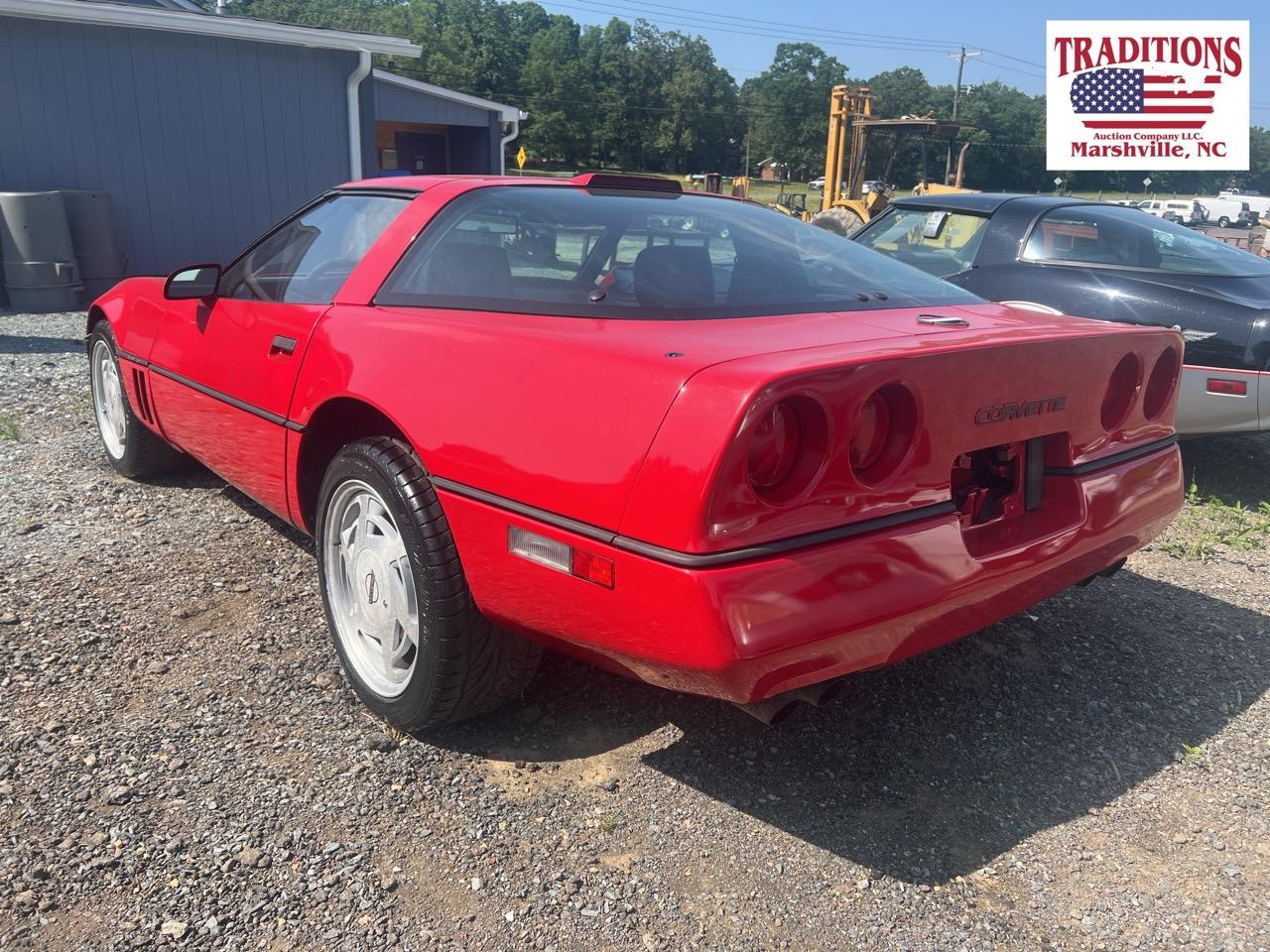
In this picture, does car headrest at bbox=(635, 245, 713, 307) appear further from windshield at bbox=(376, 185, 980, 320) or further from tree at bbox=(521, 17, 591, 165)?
tree at bbox=(521, 17, 591, 165)

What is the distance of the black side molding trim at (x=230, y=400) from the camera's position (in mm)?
2805

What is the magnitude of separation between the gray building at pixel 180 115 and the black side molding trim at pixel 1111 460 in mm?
11771

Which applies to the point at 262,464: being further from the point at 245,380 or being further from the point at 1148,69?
the point at 1148,69

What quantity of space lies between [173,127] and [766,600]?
12.4 metres

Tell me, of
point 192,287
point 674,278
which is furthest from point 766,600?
point 192,287

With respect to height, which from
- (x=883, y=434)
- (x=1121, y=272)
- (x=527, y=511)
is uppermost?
(x=1121, y=272)

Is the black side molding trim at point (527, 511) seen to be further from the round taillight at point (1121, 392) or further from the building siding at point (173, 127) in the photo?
the building siding at point (173, 127)

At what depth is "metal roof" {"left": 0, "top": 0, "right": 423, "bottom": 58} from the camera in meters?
10.5

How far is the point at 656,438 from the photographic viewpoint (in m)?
1.79

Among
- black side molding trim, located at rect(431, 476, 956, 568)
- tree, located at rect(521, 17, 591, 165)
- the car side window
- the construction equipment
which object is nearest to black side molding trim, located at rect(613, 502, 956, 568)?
black side molding trim, located at rect(431, 476, 956, 568)

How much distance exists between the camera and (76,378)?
6.82m

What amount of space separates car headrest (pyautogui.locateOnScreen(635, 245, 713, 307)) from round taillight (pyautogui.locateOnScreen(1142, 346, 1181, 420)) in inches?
48.0

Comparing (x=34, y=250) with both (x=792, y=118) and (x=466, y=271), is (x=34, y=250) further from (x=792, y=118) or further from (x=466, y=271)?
(x=792, y=118)

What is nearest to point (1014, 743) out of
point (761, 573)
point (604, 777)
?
point (604, 777)
